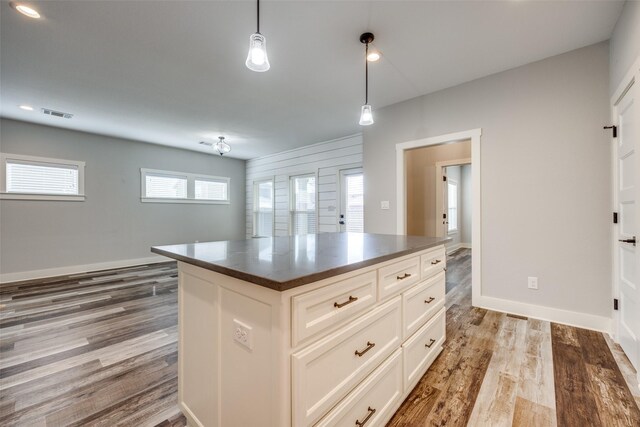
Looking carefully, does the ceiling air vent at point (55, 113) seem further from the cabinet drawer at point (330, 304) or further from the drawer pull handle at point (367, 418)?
the drawer pull handle at point (367, 418)

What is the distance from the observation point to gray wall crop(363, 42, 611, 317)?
2436mm

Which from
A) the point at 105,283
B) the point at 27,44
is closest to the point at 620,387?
the point at 27,44

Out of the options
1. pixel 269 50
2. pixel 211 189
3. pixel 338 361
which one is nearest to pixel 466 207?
pixel 211 189

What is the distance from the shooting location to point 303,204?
20.5 ft

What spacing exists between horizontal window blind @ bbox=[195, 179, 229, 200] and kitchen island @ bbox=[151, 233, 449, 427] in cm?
557

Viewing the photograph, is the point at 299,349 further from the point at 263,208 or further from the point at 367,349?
the point at 263,208

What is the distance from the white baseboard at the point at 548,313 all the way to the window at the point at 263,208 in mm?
5103

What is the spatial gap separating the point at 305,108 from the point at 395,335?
3342mm

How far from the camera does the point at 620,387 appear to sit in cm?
167

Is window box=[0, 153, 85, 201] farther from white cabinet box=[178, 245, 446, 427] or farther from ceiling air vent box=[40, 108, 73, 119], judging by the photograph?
white cabinet box=[178, 245, 446, 427]

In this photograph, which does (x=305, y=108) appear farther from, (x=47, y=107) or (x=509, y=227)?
(x=47, y=107)

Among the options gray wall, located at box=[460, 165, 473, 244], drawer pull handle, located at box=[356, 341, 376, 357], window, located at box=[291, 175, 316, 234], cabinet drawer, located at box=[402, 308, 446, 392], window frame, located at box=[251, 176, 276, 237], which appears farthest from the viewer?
gray wall, located at box=[460, 165, 473, 244]

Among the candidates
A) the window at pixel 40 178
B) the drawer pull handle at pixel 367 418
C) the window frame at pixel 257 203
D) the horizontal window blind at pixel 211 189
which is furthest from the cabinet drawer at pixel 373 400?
the horizontal window blind at pixel 211 189

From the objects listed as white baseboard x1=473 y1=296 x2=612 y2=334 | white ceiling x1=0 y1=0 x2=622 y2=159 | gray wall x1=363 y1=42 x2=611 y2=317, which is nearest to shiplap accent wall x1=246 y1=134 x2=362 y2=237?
white ceiling x1=0 y1=0 x2=622 y2=159
